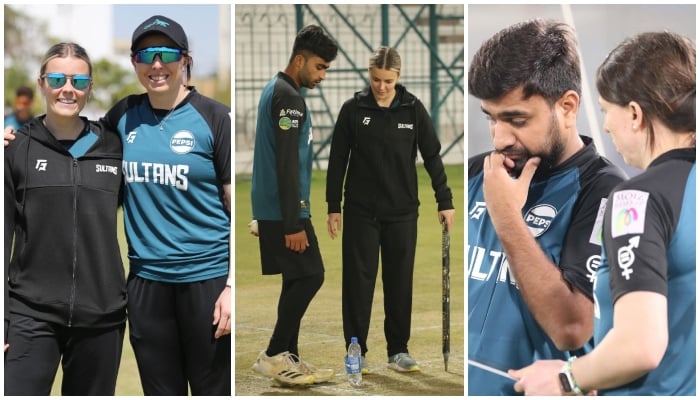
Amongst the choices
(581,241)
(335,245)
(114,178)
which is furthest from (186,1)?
(581,241)

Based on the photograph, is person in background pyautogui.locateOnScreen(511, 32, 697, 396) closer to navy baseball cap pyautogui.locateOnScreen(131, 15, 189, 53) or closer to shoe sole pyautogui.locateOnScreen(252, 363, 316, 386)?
shoe sole pyautogui.locateOnScreen(252, 363, 316, 386)

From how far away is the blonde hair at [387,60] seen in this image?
4832 mm

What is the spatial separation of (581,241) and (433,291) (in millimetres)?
738

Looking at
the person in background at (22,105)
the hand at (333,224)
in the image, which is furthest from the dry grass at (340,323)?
the person in background at (22,105)

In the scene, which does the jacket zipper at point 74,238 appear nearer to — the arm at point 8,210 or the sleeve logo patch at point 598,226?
the arm at point 8,210

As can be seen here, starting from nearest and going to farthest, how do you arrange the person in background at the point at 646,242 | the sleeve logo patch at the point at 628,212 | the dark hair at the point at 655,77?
the person in background at the point at 646,242 → the sleeve logo patch at the point at 628,212 → the dark hair at the point at 655,77

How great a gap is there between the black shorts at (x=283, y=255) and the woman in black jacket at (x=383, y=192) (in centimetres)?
11

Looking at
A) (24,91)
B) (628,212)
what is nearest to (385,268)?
(628,212)

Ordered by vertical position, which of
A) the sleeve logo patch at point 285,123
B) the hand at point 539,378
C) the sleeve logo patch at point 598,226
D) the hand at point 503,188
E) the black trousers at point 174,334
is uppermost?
the sleeve logo patch at point 285,123

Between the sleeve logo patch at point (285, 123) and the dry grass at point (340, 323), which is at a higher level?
the sleeve logo patch at point (285, 123)

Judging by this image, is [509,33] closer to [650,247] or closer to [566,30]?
[566,30]

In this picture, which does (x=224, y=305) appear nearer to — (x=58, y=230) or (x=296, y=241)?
(x=296, y=241)

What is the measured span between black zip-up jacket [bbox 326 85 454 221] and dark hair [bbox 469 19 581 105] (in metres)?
0.33

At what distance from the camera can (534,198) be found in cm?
462
